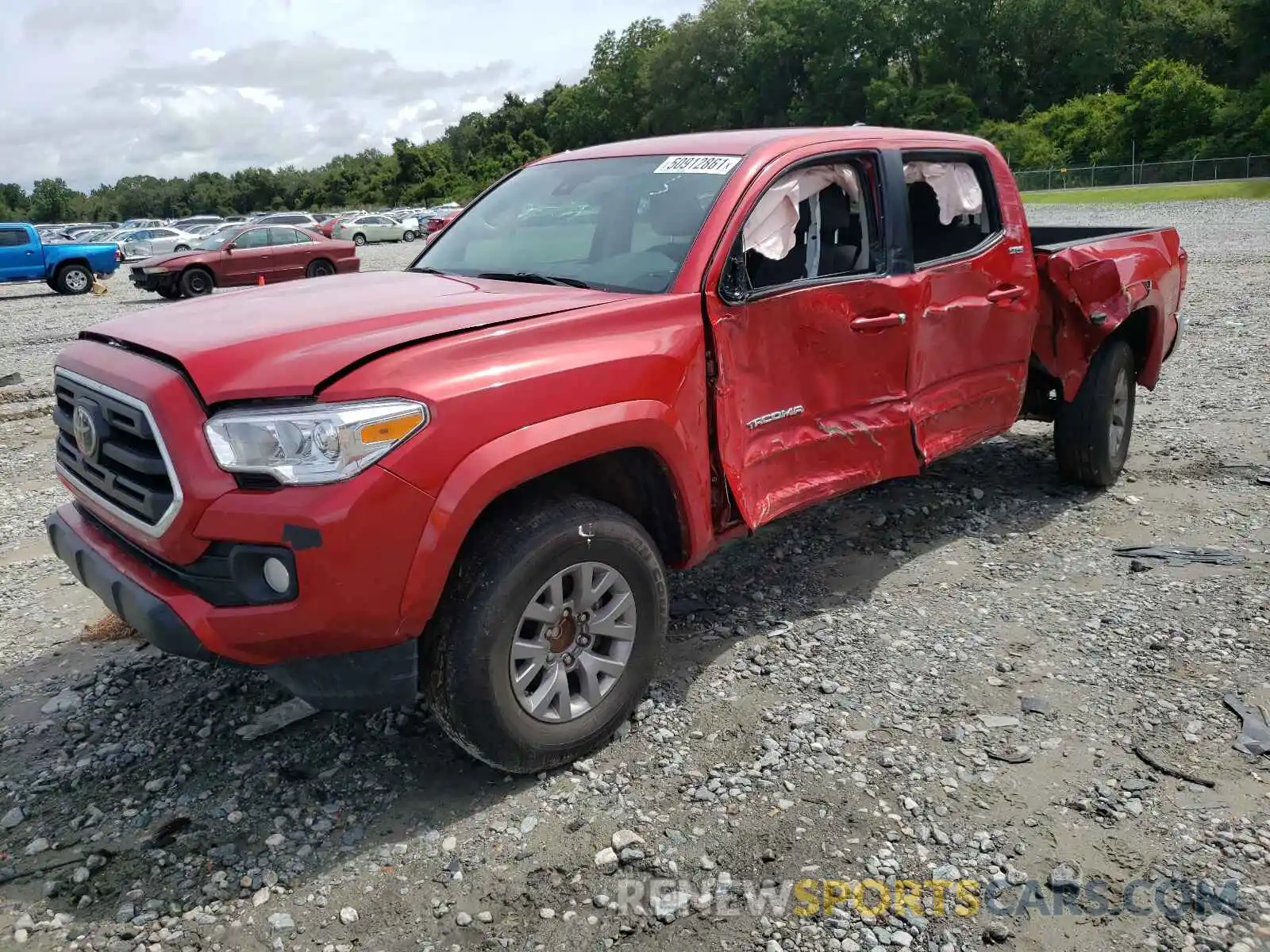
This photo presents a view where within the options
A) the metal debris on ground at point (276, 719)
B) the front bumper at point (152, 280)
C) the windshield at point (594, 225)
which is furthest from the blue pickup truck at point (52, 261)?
the metal debris on ground at point (276, 719)

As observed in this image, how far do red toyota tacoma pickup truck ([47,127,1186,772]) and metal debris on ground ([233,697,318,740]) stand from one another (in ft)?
2.56

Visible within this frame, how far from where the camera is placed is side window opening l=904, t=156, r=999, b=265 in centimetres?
474

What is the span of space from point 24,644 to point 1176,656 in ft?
15.5

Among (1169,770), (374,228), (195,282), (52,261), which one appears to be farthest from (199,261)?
(374,228)

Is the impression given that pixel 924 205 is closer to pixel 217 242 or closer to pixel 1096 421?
pixel 1096 421

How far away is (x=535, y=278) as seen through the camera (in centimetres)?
378

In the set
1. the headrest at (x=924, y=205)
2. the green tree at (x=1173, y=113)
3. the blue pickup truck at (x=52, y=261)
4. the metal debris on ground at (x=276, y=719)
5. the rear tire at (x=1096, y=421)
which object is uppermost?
the green tree at (x=1173, y=113)

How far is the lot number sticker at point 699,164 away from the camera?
12.7 feet

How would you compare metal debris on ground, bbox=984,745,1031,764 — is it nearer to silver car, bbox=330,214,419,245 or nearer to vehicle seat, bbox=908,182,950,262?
vehicle seat, bbox=908,182,950,262

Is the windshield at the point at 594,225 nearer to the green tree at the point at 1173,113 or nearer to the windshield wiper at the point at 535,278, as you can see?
the windshield wiper at the point at 535,278

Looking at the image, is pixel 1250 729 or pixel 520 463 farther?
pixel 1250 729

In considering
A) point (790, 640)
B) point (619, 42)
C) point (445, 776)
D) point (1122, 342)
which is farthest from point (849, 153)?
point (619, 42)

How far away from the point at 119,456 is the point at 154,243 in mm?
33716

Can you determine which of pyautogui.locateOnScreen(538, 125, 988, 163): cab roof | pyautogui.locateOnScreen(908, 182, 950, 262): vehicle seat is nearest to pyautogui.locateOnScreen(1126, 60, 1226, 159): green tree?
pyautogui.locateOnScreen(908, 182, 950, 262): vehicle seat
